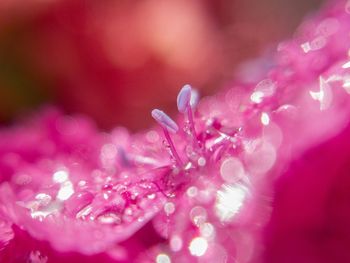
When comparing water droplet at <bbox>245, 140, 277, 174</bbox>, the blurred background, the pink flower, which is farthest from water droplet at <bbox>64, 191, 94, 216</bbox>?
the blurred background

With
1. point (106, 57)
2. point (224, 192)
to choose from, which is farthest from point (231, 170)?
point (106, 57)

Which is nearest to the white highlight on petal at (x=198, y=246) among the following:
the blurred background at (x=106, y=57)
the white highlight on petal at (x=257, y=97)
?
the white highlight on petal at (x=257, y=97)

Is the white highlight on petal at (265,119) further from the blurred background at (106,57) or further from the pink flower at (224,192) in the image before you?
the blurred background at (106,57)

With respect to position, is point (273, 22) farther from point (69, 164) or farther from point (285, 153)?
point (285, 153)

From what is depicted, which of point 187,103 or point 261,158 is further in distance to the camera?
point 187,103

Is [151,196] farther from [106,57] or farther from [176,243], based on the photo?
[106,57]

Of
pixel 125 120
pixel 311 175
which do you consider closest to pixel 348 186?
pixel 311 175
